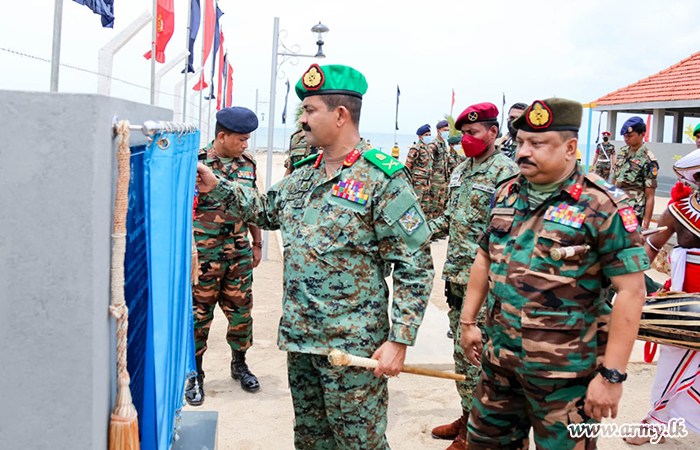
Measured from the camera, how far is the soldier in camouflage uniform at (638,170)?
29.2ft

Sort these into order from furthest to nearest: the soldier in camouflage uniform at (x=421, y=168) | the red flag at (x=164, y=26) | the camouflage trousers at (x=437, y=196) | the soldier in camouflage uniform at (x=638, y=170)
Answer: the camouflage trousers at (x=437, y=196)
the soldier in camouflage uniform at (x=421, y=168)
the soldier in camouflage uniform at (x=638, y=170)
the red flag at (x=164, y=26)

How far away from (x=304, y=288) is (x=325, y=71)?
36.7 inches

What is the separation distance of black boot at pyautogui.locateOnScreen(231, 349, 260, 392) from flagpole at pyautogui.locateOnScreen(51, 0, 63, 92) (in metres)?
2.48

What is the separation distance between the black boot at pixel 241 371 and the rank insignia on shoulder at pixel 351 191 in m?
2.53

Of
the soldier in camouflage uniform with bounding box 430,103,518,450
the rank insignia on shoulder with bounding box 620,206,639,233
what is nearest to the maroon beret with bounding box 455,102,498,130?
the soldier in camouflage uniform with bounding box 430,103,518,450

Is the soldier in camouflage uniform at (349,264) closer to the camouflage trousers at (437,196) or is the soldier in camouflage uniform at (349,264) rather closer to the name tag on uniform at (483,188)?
the name tag on uniform at (483,188)

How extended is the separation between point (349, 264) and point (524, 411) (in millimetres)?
1015

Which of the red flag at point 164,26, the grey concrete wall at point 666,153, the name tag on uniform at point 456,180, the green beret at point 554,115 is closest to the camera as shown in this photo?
the green beret at point 554,115

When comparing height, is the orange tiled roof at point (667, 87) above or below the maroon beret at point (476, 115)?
above

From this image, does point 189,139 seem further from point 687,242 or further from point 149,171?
point 687,242

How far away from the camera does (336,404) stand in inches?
102

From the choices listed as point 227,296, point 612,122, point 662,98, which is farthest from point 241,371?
point 612,122

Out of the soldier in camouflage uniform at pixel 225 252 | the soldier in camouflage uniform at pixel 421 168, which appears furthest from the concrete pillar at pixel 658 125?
the soldier in camouflage uniform at pixel 225 252

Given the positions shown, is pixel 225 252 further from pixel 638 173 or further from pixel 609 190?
pixel 638 173
